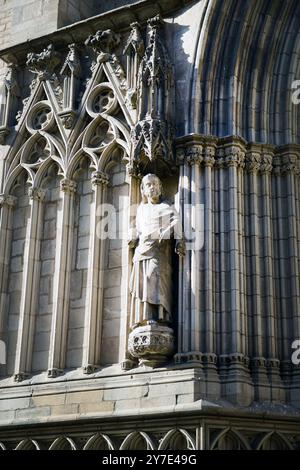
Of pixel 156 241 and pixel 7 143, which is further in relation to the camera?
pixel 7 143

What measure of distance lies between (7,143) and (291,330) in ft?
20.3

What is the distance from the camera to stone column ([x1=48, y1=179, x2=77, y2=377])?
1188 centimetres

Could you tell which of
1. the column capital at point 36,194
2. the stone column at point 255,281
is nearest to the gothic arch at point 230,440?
the stone column at point 255,281

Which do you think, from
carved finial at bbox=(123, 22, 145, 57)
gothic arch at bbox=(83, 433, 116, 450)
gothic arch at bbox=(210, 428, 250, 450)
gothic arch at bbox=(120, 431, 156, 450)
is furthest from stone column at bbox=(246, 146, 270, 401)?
carved finial at bbox=(123, 22, 145, 57)

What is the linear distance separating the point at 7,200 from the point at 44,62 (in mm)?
2641

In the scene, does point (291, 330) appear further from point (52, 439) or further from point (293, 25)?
point (293, 25)

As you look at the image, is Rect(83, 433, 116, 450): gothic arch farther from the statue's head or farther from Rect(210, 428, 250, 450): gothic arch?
the statue's head

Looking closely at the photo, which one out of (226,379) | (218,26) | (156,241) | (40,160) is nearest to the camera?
(226,379)

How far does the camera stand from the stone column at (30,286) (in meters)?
12.2

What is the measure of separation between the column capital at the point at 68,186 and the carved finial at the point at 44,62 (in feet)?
7.24

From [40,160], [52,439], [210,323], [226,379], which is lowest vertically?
[52,439]

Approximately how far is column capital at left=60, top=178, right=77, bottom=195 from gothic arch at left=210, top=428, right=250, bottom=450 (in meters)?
4.93

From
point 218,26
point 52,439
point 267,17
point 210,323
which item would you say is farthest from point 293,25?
point 52,439

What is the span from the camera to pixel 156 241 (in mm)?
11234
